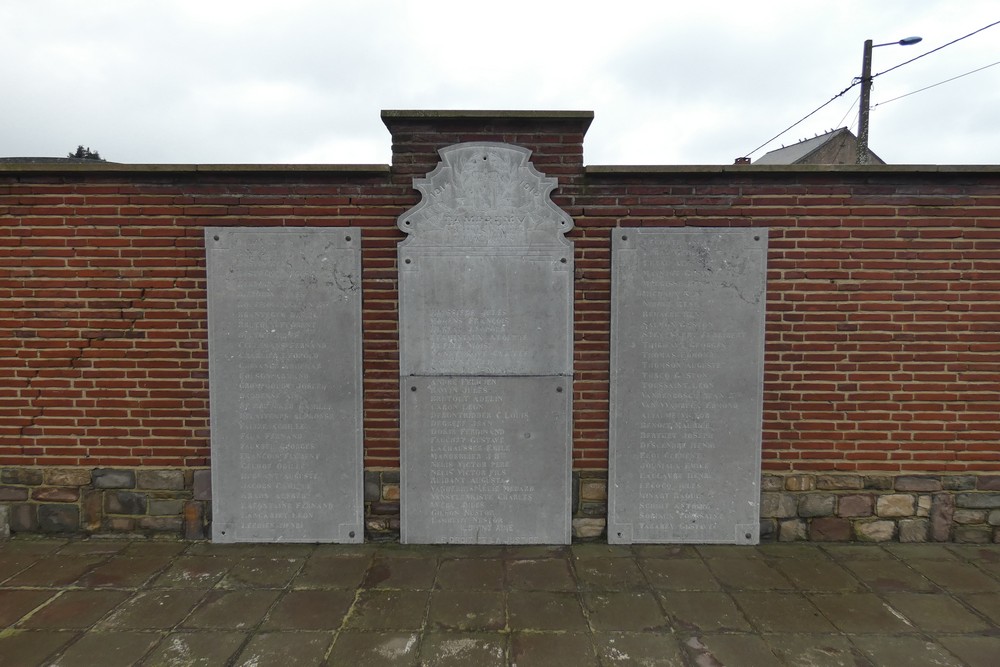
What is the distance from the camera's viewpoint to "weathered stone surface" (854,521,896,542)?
12.3 ft

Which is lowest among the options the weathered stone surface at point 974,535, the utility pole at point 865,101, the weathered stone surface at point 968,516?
the weathered stone surface at point 974,535

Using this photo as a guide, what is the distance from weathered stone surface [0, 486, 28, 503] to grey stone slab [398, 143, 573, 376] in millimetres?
3153

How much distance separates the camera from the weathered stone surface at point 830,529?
12.3 ft

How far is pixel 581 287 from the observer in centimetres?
367

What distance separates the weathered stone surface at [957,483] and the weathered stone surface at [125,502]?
246 inches

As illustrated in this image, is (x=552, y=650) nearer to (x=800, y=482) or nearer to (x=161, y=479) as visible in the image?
(x=800, y=482)

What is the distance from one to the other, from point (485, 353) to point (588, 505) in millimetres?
1436

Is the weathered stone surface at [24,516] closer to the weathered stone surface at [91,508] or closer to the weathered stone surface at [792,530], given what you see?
the weathered stone surface at [91,508]

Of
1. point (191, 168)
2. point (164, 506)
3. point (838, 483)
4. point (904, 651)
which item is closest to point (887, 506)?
point (838, 483)

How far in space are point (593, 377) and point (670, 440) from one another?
2.51 ft

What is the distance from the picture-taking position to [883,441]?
12.3ft

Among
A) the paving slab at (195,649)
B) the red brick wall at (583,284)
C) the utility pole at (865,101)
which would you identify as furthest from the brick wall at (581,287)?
the utility pole at (865,101)

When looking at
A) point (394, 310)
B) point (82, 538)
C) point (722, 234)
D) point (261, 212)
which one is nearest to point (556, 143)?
point (722, 234)

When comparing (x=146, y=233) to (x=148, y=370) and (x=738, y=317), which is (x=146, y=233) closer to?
(x=148, y=370)
